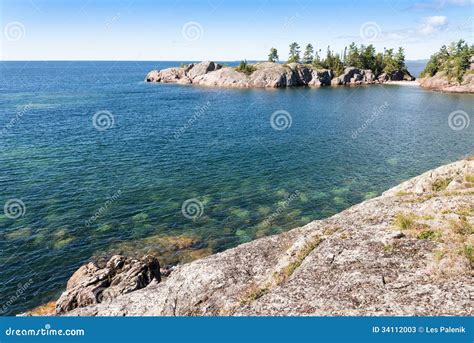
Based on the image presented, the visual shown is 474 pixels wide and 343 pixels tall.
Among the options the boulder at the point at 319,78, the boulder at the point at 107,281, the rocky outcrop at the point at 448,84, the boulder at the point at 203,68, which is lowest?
the boulder at the point at 107,281

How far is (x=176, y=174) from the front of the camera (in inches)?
2074

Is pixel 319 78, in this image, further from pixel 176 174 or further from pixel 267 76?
pixel 176 174

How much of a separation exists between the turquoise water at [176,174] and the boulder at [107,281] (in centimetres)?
601

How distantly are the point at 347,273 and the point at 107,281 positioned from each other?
57.9 ft

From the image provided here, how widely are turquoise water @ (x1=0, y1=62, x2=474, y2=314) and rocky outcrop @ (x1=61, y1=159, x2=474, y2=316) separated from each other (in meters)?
14.3

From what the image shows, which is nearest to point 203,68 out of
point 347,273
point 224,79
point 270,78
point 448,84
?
point 224,79

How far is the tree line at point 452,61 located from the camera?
15900cm

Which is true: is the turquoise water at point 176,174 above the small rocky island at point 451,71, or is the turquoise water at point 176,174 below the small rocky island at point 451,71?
below

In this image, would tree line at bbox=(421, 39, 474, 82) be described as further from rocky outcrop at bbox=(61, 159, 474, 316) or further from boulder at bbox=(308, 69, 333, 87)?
rocky outcrop at bbox=(61, 159, 474, 316)

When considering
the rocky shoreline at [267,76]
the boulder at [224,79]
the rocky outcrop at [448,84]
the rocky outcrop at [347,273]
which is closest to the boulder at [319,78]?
the rocky shoreline at [267,76]

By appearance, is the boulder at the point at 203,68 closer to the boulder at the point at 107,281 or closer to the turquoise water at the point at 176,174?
the turquoise water at the point at 176,174

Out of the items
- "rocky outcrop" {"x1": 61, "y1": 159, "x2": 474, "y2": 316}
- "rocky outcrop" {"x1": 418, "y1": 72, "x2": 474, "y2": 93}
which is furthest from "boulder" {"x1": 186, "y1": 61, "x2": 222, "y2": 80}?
A: "rocky outcrop" {"x1": 61, "y1": 159, "x2": 474, "y2": 316}

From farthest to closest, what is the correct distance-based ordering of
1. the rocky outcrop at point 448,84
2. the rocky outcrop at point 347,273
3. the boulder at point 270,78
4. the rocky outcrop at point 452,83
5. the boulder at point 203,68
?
the boulder at point 203,68
the boulder at point 270,78
the rocky outcrop at point 452,83
the rocky outcrop at point 448,84
the rocky outcrop at point 347,273

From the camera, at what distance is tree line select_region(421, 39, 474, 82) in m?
159
